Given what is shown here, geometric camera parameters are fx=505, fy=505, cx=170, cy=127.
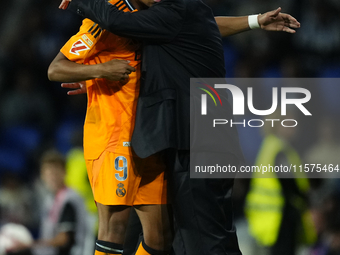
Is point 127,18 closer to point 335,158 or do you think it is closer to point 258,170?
point 258,170

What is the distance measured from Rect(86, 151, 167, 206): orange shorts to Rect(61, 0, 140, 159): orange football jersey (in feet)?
0.18

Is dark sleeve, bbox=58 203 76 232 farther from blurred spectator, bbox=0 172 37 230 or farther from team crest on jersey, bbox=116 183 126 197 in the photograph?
team crest on jersey, bbox=116 183 126 197

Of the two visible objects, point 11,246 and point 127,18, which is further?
point 11,246

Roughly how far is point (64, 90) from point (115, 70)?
4.01 m

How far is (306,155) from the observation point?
4.98 metres

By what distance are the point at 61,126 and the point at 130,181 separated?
3.49m

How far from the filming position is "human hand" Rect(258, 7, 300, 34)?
9.69 feet

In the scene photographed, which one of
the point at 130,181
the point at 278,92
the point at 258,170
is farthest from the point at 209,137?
the point at 278,92

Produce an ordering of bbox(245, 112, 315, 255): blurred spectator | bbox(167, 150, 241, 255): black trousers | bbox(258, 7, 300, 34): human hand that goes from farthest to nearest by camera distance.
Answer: bbox(245, 112, 315, 255): blurred spectator
bbox(258, 7, 300, 34): human hand
bbox(167, 150, 241, 255): black trousers

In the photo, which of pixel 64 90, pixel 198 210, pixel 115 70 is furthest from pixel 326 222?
pixel 64 90

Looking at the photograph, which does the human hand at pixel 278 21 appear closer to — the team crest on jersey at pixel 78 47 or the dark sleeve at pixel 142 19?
the dark sleeve at pixel 142 19

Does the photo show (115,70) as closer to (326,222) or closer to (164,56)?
(164,56)

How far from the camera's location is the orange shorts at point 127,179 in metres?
2.58

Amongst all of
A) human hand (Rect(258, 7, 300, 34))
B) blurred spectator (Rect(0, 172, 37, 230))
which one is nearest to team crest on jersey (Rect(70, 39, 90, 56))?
human hand (Rect(258, 7, 300, 34))
